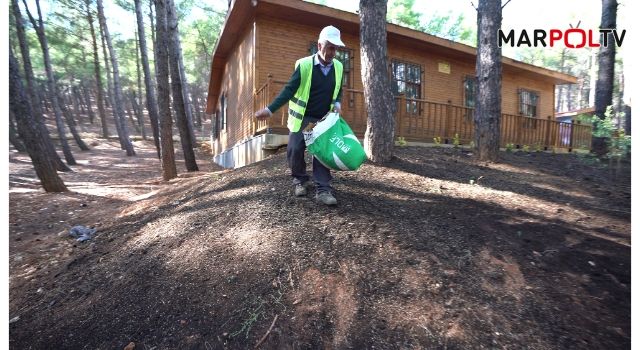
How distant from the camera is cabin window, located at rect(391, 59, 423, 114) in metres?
10.9

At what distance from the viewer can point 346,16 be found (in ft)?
28.7

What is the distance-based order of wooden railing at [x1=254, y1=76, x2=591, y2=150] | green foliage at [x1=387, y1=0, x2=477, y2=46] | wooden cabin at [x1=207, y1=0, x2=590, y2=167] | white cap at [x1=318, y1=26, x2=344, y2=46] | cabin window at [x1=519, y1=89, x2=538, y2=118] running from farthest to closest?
green foliage at [x1=387, y1=0, x2=477, y2=46] → cabin window at [x1=519, y1=89, x2=538, y2=118] → wooden cabin at [x1=207, y1=0, x2=590, y2=167] → wooden railing at [x1=254, y1=76, x2=591, y2=150] → white cap at [x1=318, y1=26, x2=344, y2=46]

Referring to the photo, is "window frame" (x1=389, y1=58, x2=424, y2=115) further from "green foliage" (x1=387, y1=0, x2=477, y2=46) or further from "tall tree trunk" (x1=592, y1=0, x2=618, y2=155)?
"green foliage" (x1=387, y1=0, x2=477, y2=46)

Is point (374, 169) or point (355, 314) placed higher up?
point (374, 169)

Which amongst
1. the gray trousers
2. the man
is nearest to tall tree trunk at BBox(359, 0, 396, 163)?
the man

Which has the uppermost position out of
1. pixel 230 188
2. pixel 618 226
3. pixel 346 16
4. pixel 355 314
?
pixel 346 16

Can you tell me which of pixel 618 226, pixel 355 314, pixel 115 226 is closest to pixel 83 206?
pixel 115 226

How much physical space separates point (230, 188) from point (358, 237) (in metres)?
2.46

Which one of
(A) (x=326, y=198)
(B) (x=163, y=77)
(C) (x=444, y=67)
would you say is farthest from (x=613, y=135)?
(B) (x=163, y=77)

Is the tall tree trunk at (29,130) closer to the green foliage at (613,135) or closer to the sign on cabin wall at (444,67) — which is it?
the green foliage at (613,135)

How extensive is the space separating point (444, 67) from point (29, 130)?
→ 42.6ft

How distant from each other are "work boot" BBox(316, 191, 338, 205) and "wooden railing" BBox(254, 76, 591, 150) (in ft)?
13.2

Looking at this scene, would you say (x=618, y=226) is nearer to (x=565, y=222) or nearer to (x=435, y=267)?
(x=565, y=222)

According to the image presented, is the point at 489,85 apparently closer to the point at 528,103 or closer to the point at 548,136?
the point at 548,136
